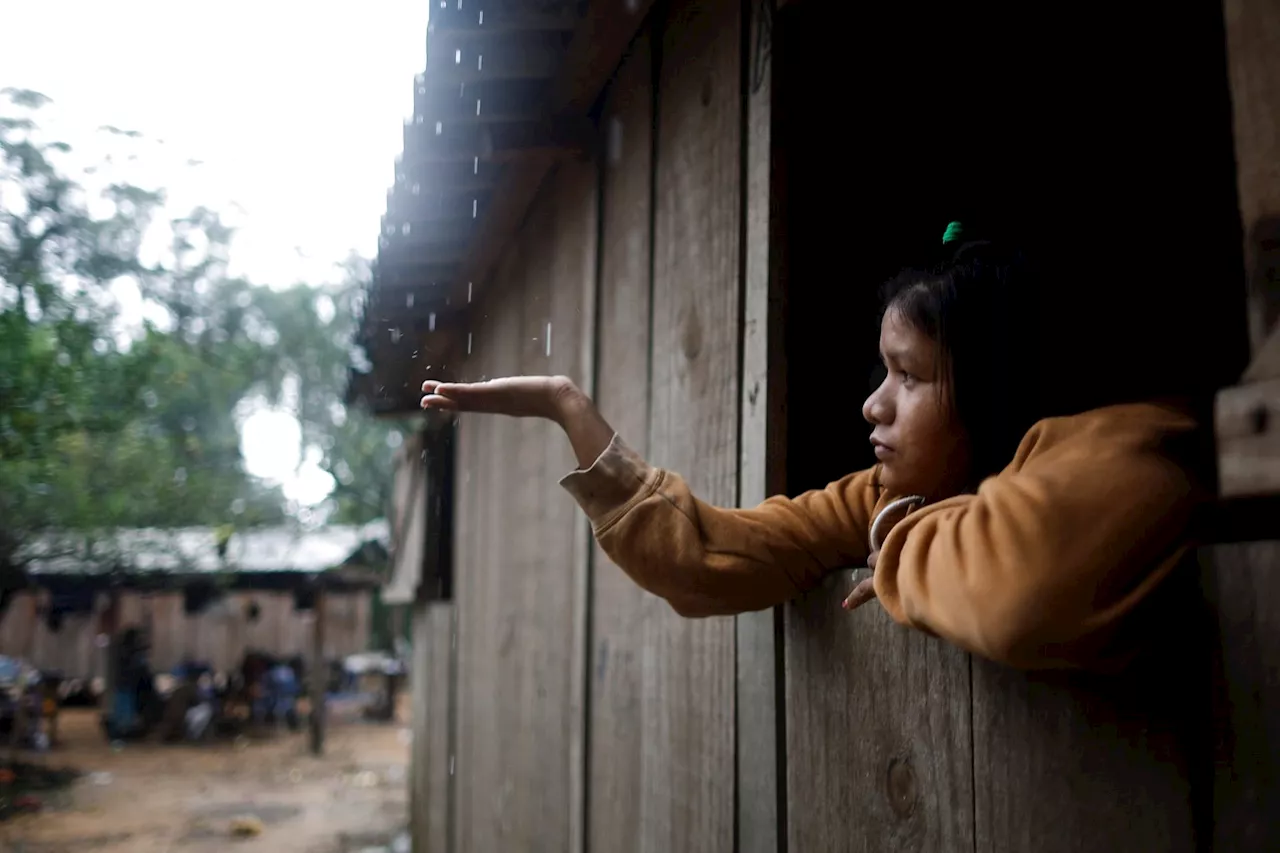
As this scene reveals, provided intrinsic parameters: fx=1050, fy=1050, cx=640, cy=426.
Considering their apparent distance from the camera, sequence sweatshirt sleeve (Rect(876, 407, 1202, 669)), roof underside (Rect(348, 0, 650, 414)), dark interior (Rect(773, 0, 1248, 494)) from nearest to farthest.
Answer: sweatshirt sleeve (Rect(876, 407, 1202, 669))
dark interior (Rect(773, 0, 1248, 494))
roof underside (Rect(348, 0, 650, 414))

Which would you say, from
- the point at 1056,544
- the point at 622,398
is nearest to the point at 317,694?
the point at 622,398

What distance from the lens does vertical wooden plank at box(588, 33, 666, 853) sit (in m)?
2.66

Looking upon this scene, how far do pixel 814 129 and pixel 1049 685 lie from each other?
49.6 inches

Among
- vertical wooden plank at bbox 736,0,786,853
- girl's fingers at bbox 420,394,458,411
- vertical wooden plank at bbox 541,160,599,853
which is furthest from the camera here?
vertical wooden plank at bbox 541,160,599,853

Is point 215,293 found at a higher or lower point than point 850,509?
higher

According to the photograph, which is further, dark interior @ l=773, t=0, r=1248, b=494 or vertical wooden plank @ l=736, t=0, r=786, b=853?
dark interior @ l=773, t=0, r=1248, b=494

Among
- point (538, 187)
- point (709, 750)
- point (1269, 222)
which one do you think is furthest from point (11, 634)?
point (1269, 222)

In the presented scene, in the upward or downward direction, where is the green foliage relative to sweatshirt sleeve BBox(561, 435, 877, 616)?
upward

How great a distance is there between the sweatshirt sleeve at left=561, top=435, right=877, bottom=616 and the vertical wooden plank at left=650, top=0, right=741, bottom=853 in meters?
0.40

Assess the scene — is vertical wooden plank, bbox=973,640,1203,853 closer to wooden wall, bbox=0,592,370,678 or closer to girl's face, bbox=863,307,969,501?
girl's face, bbox=863,307,969,501

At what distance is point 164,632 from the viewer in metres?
22.3

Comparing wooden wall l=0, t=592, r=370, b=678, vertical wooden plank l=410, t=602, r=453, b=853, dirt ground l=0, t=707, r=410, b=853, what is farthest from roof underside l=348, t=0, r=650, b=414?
wooden wall l=0, t=592, r=370, b=678

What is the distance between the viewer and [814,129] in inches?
82.1

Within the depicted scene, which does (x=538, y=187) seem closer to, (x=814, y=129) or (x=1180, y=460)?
(x=814, y=129)
